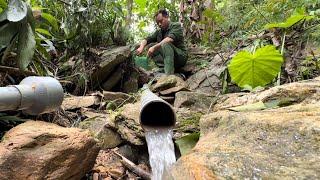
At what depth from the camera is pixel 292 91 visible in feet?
8.09

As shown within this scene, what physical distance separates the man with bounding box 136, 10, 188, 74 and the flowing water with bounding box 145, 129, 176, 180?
281cm

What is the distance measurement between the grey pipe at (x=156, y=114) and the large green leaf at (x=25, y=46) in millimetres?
955

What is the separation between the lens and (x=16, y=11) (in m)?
2.30

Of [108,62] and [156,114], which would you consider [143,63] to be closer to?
[108,62]

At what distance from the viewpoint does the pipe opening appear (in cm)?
296

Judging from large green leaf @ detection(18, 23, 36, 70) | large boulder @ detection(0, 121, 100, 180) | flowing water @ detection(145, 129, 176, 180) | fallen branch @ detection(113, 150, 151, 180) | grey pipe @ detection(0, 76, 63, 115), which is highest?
large green leaf @ detection(18, 23, 36, 70)

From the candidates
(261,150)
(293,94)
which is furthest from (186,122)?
(261,150)

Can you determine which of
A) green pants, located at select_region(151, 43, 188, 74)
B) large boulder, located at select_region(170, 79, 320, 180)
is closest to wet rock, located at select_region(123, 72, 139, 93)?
green pants, located at select_region(151, 43, 188, 74)

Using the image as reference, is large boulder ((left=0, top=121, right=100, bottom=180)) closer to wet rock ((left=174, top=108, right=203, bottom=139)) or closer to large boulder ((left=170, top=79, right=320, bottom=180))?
large boulder ((left=170, top=79, right=320, bottom=180))

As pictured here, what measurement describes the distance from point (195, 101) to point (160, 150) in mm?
1167

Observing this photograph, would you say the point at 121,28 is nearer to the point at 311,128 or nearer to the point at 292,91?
the point at 292,91

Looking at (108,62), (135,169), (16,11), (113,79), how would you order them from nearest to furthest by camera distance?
(16,11) → (135,169) → (108,62) → (113,79)

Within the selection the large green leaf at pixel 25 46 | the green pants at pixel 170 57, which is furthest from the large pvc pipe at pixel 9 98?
the green pants at pixel 170 57

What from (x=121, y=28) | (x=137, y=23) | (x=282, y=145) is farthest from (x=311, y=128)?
(x=137, y=23)
